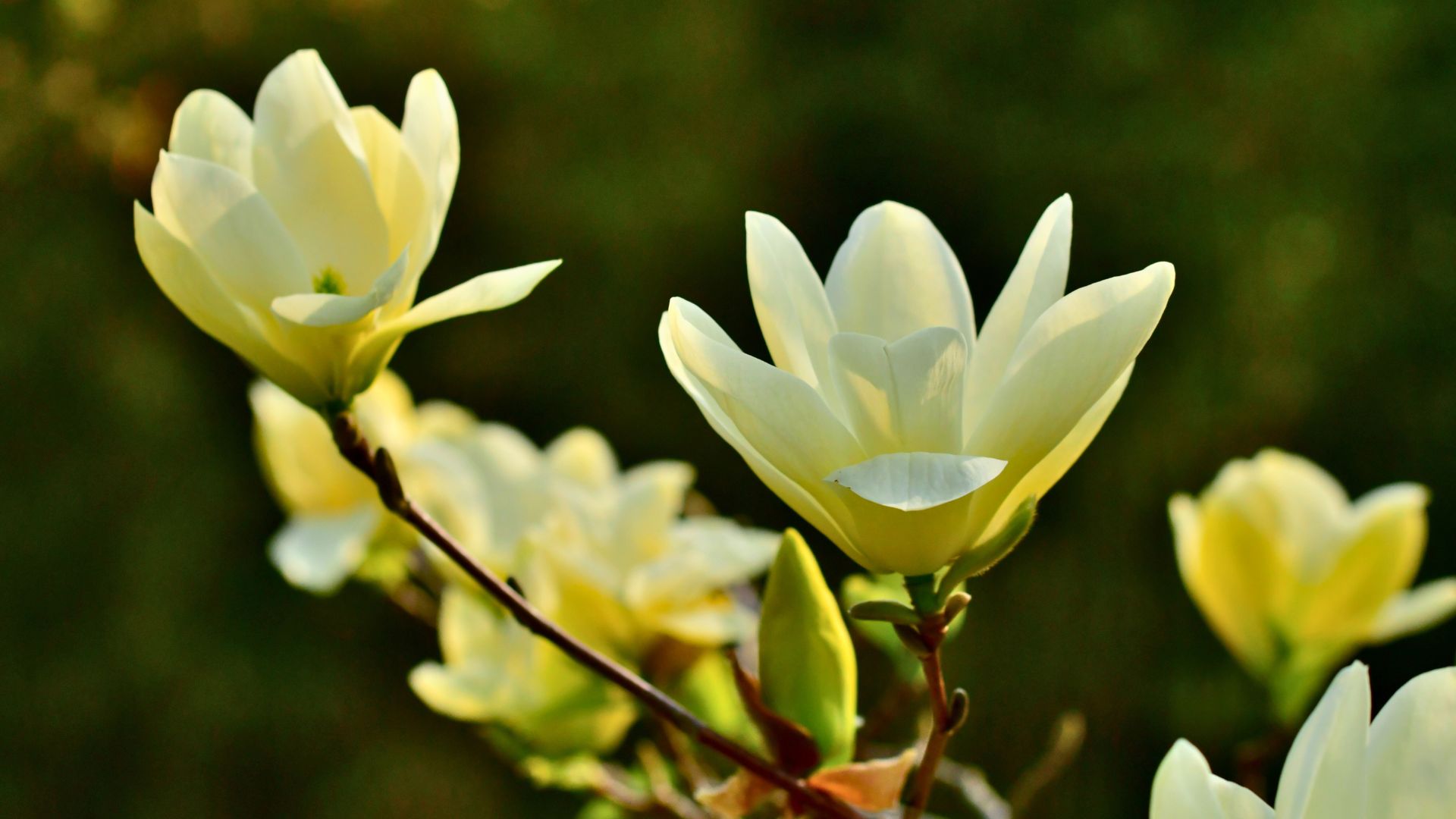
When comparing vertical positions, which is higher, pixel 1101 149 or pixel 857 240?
pixel 857 240

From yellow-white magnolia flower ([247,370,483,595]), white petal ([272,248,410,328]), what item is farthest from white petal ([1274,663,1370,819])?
yellow-white magnolia flower ([247,370,483,595])

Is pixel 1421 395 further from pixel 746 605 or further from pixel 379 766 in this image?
pixel 379 766

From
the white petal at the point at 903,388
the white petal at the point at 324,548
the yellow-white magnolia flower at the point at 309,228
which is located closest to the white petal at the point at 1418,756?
the white petal at the point at 903,388

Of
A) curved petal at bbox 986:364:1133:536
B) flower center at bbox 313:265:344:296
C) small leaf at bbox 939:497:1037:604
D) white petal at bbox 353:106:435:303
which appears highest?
white petal at bbox 353:106:435:303

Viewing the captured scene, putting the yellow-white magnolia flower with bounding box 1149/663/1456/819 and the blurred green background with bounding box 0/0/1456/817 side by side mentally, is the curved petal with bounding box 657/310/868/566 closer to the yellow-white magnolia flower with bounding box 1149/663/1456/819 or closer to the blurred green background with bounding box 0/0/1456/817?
the yellow-white magnolia flower with bounding box 1149/663/1456/819

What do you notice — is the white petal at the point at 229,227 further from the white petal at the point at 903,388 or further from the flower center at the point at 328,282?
the white petal at the point at 903,388

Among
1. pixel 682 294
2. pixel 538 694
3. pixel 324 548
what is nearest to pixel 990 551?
pixel 538 694

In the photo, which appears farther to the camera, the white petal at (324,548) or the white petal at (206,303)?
the white petal at (324,548)

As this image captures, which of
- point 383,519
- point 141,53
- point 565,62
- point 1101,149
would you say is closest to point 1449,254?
point 1101,149
